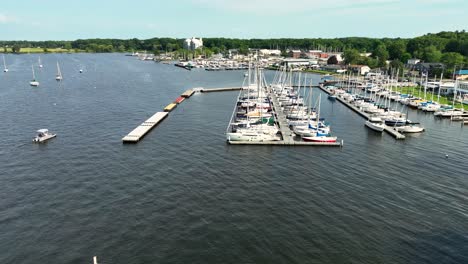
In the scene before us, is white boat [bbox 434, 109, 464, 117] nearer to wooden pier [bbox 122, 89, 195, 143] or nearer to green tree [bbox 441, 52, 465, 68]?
wooden pier [bbox 122, 89, 195, 143]

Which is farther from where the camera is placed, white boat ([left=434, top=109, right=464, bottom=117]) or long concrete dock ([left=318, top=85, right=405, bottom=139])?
white boat ([left=434, top=109, right=464, bottom=117])

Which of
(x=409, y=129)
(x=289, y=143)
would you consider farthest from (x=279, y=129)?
(x=409, y=129)

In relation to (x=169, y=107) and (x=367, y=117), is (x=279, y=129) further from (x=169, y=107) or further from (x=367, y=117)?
(x=169, y=107)

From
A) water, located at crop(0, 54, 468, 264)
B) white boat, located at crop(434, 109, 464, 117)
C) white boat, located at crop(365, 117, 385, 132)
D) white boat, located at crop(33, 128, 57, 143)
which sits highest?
white boat, located at crop(434, 109, 464, 117)

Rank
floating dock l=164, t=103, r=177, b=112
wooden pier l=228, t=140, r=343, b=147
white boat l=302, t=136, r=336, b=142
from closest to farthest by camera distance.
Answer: wooden pier l=228, t=140, r=343, b=147, white boat l=302, t=136, r=336, b=142, floating dock l=164, t=103, r=177, b=112

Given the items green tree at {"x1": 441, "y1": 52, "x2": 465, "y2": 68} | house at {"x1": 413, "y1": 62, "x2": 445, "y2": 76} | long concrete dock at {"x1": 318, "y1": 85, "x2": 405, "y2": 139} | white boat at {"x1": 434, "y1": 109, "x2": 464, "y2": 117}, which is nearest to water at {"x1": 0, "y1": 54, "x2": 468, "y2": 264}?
long concrete dock at {"x1": 318, "y1": 85, "x2": 405, "y2": 139}

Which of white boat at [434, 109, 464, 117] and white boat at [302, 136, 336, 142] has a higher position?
white boat at [434, 109, 464, 117]

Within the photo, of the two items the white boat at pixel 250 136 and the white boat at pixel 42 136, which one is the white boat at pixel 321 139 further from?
the white boat at pixel 42 136
